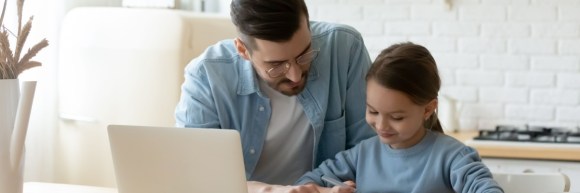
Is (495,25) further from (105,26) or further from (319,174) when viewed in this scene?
(319,174)

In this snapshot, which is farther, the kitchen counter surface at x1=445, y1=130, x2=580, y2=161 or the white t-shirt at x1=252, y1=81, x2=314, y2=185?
the kitchen counter surface at x1=445, y1=130, x2=580, y2=161

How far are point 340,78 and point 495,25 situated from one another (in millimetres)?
1804

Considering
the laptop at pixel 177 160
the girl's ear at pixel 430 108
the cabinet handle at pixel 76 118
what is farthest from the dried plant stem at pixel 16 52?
the cabinet handle at pixel 76 118

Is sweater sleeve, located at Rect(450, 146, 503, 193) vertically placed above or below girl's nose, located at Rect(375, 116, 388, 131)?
below

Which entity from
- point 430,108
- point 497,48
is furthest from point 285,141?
point 497,48

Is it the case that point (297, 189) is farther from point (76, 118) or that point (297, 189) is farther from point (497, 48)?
point (497, 48)

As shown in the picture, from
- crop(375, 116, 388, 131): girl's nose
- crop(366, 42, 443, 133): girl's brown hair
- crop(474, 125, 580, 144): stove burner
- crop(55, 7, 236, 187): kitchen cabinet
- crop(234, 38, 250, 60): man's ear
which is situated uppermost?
crop(234, 38, 250, 60): man's ear

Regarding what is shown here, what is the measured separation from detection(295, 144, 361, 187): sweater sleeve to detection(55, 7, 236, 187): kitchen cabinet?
4.55 ft

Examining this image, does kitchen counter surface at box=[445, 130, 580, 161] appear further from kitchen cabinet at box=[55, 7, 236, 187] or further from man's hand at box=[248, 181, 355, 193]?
man's hand at box=[248, 181, 355, 193]

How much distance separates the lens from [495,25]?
4.04 metres

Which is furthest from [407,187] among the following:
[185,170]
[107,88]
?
[107,88]

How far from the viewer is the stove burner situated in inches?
144

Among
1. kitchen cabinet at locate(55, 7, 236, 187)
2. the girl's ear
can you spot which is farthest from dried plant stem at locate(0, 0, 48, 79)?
kitchen cabinet at locate(55, 7, 236, 187)

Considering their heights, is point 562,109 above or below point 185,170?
below
